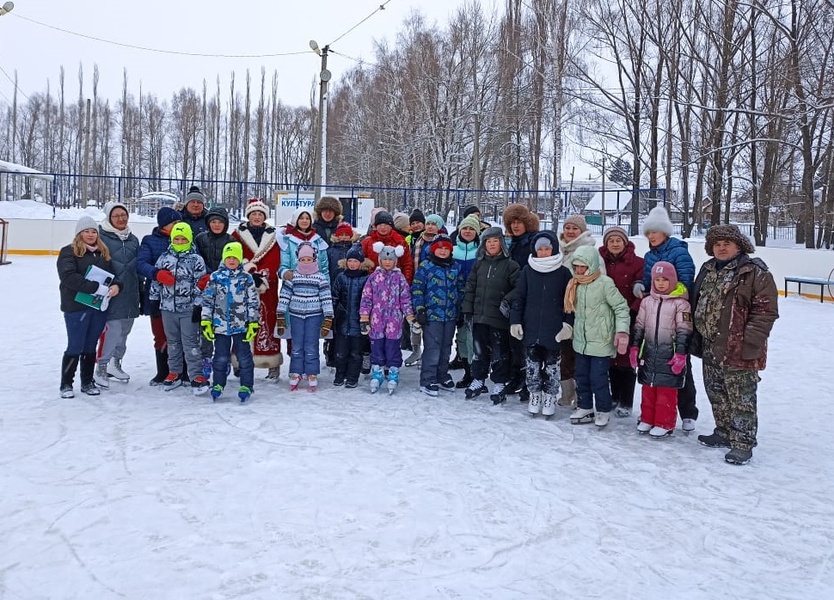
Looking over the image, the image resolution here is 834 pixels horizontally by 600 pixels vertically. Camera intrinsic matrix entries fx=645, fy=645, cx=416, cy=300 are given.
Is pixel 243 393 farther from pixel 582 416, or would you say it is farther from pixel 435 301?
pixel 582 416

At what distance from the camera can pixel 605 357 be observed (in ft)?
15.2

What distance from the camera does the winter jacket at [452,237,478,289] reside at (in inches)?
226

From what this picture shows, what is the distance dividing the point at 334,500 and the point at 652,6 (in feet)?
79.1

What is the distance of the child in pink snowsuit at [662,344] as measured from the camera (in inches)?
173

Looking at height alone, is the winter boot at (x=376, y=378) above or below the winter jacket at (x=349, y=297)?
below

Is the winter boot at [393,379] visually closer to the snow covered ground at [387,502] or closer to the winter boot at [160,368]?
the snow covered ground at [387,502]

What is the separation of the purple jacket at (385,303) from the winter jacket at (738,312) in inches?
93.0

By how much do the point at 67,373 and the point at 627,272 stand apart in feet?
14.4

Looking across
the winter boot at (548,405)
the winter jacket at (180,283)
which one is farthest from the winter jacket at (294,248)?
the winter boot at (548,405)

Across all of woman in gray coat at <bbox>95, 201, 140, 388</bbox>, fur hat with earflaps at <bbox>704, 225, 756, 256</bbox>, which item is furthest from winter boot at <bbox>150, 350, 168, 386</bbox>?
fur hat with earflaps at <bbox>704, 225, 756, 256</bbox>

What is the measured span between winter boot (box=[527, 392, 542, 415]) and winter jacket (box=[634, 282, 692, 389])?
80 cm

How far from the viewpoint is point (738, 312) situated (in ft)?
13.4

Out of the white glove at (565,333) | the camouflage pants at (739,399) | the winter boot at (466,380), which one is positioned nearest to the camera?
the camouflage pants at (739,399)

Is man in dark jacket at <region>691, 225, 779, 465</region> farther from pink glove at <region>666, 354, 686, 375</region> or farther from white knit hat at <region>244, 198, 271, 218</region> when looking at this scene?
white knit hat at <region>244, 198, 271, 218</region>
